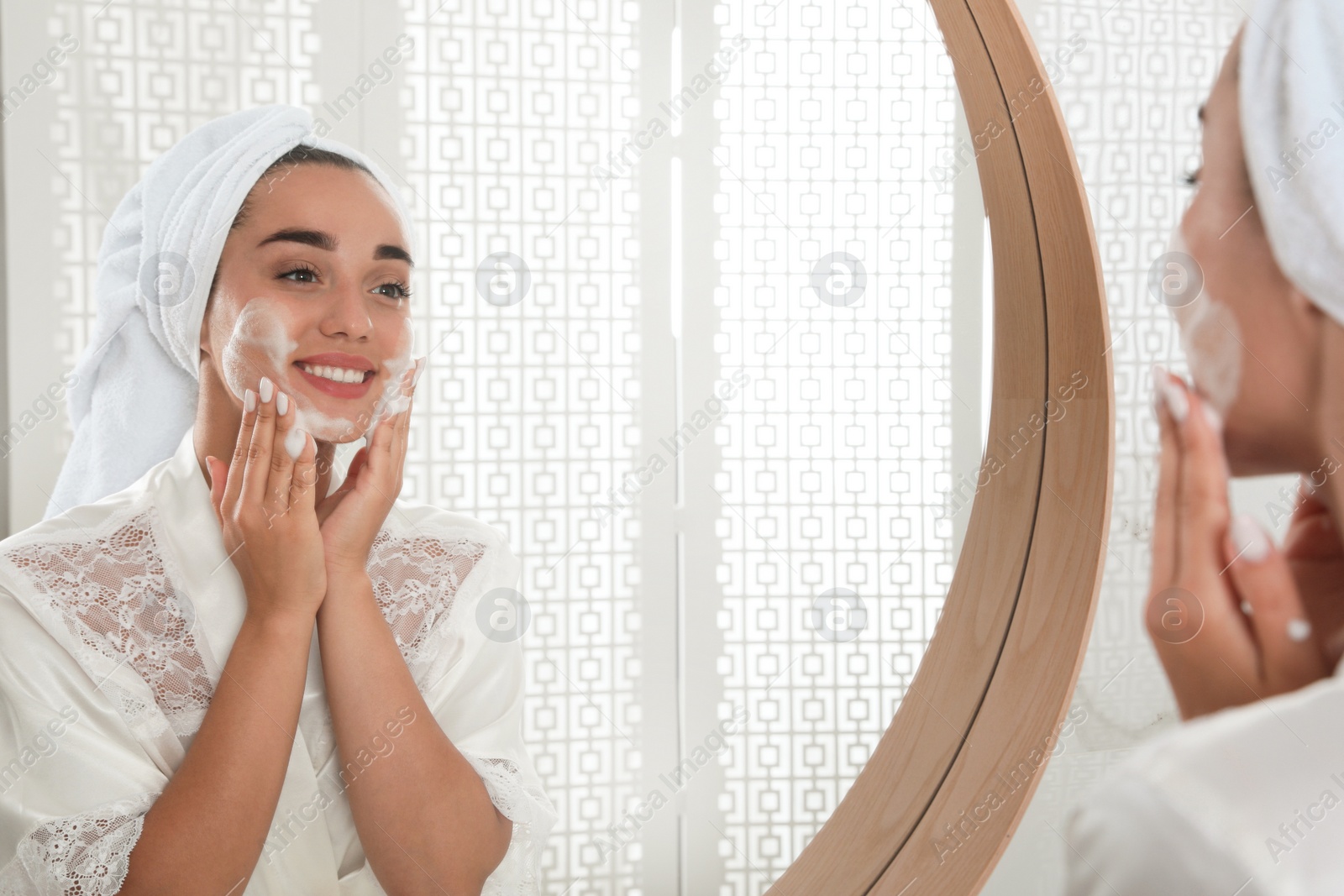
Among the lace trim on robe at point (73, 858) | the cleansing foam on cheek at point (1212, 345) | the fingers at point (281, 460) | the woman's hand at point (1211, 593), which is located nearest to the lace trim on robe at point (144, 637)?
the lace trim on robe at point (73, 858)

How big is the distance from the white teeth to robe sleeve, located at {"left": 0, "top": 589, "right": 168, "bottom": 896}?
0.29 m

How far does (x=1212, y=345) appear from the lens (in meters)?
0.81

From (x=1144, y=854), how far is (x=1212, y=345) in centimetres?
47

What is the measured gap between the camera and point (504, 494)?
948 mm

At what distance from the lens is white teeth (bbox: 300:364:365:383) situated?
770 mm

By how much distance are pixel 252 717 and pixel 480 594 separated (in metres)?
0.23

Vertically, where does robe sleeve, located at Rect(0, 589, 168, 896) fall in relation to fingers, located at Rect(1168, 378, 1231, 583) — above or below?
below

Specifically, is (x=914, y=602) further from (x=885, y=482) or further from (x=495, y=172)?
(x=495, y=172)

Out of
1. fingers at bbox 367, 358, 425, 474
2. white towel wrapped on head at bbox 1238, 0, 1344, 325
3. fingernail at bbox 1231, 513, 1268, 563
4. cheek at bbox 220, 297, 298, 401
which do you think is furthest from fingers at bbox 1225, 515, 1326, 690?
cheek at bbox 220, 297, 298, 401

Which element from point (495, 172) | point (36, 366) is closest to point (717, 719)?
point (495, 172)

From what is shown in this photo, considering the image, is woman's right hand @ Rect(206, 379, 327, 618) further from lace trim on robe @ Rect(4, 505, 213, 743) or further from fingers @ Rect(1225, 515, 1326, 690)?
fingers @ Rect(1225, 515, 1326, 690)

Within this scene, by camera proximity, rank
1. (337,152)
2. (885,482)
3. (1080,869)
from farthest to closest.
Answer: (885,482) → (337,152) → (1080,869)

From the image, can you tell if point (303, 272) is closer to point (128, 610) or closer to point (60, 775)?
point (128, 610)

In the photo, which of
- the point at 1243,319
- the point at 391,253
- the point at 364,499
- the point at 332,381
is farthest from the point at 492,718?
the point at 1243,319
